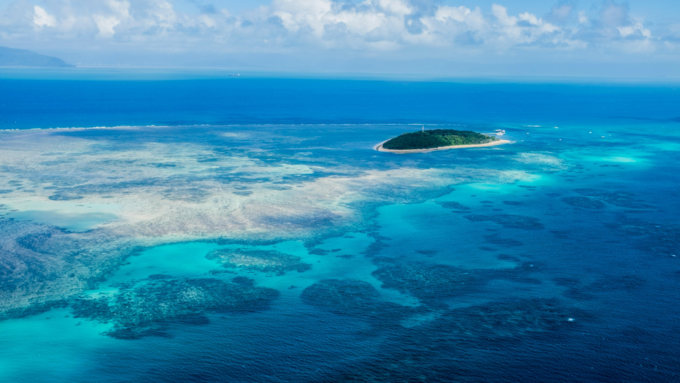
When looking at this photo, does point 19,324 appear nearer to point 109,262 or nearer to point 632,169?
point 109,262

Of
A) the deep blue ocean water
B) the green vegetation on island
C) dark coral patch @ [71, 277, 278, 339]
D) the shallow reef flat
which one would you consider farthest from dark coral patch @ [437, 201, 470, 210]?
the green vegetation on island

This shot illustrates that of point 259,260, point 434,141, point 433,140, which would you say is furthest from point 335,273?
point 433,140

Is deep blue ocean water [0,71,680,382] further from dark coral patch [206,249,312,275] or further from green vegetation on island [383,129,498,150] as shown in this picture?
green vegetation on island [383,129,498,150]

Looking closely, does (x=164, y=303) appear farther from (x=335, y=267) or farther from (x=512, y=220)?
(x=512, y=220)

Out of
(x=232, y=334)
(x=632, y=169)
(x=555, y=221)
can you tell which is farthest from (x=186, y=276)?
(x=632, y=169)

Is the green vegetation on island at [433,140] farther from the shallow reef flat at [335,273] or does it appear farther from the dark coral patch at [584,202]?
the dark coral patch at [584,202]

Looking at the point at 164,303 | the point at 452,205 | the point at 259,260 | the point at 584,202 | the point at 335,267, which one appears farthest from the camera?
the point at 584,202
